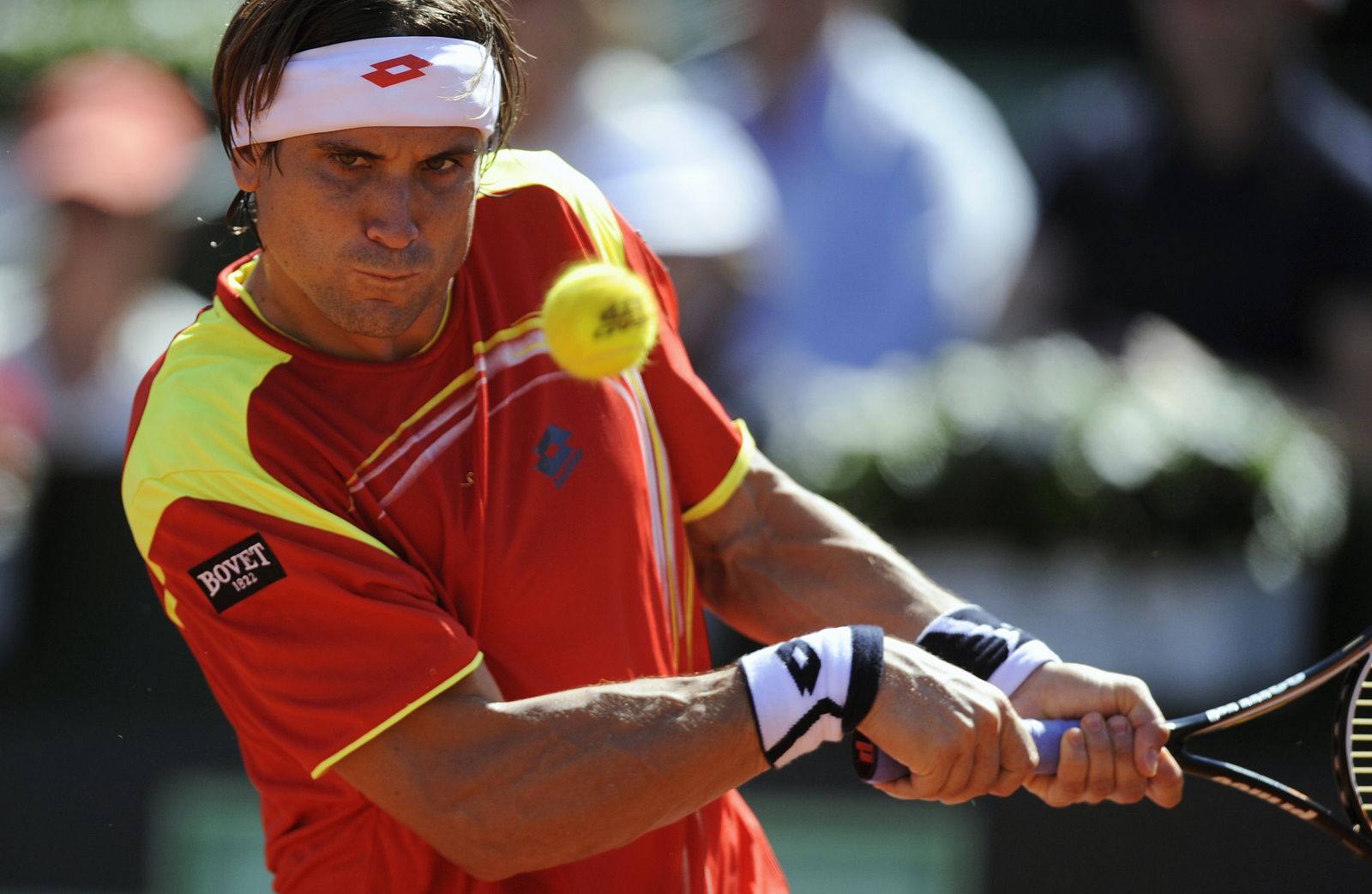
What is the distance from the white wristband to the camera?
2.91m

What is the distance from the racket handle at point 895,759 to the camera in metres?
3.05

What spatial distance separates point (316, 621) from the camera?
9.55 ft

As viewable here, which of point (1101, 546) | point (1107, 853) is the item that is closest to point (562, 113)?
point (1101, 546)

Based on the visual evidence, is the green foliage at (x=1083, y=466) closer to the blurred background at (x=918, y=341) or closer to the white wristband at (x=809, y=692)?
the blurred background at (x=918, y=341)

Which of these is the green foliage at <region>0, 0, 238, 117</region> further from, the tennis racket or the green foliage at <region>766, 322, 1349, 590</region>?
the tennis racket

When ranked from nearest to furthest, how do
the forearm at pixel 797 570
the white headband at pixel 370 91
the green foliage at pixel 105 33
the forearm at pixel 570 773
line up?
the forearm at pixel 570 773
the white headband at pixel 370 91
the forearm at pixel 797 570
the green foliage at pixel 105 33

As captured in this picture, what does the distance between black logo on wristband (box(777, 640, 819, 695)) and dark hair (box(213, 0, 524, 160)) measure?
1129mm

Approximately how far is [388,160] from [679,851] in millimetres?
1242

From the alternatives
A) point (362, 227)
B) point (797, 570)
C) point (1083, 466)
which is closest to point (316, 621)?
point (362, 227)

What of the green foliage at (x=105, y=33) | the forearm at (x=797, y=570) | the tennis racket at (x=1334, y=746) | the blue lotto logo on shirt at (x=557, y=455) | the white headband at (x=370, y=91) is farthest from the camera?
the green foliage at (x=105, y=33)

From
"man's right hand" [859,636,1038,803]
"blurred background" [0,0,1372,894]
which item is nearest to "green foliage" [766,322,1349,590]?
"blurred background" [0,0,1372,894]

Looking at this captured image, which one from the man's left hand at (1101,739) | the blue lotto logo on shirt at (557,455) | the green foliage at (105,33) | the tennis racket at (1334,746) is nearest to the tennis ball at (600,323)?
the blue lotto logo on shirt at (557,455)

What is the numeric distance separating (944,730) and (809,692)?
0.22 m

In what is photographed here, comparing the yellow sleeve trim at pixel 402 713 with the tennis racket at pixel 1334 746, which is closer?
the yellow sleeve trim at pixel 402 713
